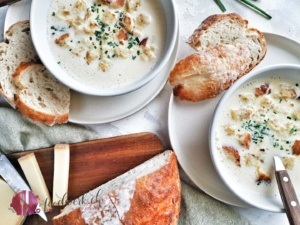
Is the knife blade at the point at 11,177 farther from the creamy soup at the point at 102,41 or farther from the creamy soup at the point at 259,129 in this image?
the creamy soup at the point at 259,129

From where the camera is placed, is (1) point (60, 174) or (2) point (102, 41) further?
(1) point (60, 174)

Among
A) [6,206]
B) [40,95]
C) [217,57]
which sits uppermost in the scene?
[217,57]

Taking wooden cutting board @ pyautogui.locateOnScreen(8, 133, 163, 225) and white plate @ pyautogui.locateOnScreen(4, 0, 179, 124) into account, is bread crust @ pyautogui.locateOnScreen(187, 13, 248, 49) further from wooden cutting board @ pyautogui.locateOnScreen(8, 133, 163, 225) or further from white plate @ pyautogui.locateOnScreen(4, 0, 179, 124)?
wooden cutting board @ pyautogui.locateOnScreen(8, 133, 163, 225)

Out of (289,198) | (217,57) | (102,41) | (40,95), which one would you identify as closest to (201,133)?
(217,57)

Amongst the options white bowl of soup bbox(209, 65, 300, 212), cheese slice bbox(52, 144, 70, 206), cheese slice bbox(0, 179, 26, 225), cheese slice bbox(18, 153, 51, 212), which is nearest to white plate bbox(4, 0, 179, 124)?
cheese slice bbox(52, 144, 70, 206)

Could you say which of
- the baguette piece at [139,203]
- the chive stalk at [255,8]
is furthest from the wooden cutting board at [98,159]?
the chive stalk at [255,8]

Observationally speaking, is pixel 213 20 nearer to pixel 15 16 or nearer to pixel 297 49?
pixel 297 49

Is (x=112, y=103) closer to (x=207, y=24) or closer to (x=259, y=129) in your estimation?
(x=207, y=24)
